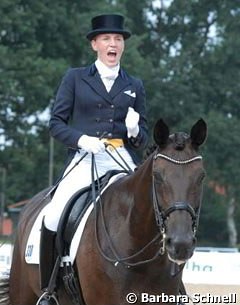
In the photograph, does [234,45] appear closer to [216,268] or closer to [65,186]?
[216,268]

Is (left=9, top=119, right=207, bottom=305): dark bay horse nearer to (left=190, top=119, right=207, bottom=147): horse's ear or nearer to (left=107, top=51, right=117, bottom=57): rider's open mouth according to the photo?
(left=190, top=119, right=207, bottom=147): horse's ear

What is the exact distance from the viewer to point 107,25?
6840mm

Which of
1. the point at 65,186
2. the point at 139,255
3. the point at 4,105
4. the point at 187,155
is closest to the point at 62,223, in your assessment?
the point at 65,186

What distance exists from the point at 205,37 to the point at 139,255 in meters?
42.2

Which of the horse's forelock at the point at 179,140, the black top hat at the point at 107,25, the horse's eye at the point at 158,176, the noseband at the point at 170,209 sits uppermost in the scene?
the black top hat at the point at 107,25

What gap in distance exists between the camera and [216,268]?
1274 centimetres

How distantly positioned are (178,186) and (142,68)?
37.6 meters

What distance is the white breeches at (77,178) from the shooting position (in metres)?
6.66

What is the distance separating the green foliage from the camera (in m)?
39.0

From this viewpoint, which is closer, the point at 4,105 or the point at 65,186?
the point at 65,186

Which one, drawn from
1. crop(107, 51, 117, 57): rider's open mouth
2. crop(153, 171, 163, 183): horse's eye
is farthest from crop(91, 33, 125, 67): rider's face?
crop(153, 171, 163, 183): horse's eye

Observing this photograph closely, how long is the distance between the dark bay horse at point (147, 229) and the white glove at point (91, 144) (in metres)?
0.30

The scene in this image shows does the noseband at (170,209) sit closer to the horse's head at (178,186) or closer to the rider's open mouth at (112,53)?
the horse's head at (178,186)

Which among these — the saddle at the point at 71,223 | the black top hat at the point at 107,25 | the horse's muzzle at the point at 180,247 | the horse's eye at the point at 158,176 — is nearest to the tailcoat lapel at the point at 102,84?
the black top hat at the point at 107,25
